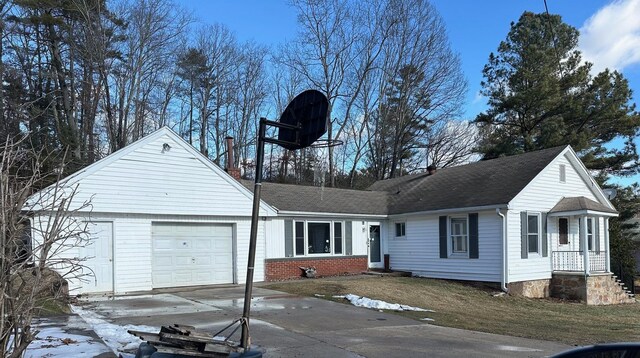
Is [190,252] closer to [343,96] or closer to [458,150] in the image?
[343,96]


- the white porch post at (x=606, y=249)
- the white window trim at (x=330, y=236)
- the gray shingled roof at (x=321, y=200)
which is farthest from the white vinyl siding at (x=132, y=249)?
the white porch post at (x=606, y=249)

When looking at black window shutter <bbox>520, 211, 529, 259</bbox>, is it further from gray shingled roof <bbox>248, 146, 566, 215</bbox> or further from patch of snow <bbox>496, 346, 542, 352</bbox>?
patch of snow <bbox>496, 346, 542, 352</bbox>

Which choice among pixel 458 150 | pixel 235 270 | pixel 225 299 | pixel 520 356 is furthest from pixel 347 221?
pixel 458 150

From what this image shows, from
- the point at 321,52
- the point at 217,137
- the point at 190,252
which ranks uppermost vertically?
the point at 321,52

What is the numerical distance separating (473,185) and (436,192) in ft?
6.10

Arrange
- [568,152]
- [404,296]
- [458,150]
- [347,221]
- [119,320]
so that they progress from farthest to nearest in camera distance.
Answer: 1. [458,150]
2. [347,221]
3. [568,152]
4. [404,296]
5. [119,320]

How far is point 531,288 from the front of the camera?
19.8 meters

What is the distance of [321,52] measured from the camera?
3925cm

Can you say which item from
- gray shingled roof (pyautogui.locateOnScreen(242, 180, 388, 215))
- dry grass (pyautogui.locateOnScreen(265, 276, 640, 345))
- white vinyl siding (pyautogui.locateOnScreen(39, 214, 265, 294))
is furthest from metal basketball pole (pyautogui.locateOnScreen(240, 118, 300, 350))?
gray shingled roof (pyautogui.locateOnScreen(242, 180, 388, 215))

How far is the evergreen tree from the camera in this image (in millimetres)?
33531

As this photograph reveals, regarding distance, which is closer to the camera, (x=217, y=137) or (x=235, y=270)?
(x=235, y=270)

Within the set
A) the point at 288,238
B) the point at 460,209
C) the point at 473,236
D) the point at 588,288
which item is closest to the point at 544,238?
the point at 588,288

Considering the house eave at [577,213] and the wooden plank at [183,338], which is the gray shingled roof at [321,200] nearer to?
the house eave at [577,213]

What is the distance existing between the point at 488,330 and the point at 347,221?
12.1 metres
